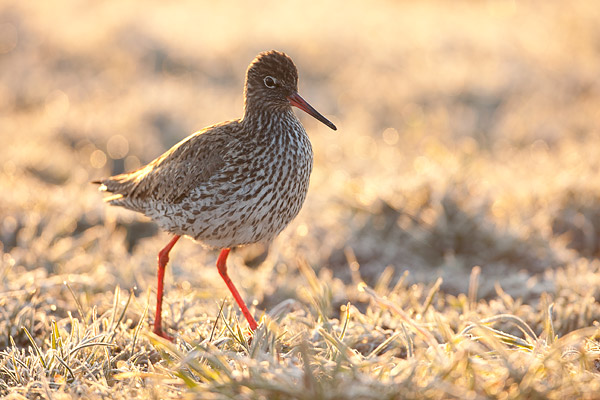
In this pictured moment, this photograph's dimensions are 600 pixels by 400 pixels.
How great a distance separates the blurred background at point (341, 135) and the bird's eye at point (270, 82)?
1494mm

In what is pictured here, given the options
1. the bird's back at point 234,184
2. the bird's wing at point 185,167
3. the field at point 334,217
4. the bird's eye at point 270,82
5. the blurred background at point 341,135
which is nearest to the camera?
the field at point 334,217

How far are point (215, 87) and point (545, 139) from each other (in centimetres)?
539

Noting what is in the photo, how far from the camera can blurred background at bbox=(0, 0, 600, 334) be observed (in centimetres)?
559

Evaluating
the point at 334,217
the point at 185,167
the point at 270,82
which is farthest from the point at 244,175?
the point at 334,217

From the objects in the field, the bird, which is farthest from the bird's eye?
Result: the field

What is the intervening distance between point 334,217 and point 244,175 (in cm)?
244

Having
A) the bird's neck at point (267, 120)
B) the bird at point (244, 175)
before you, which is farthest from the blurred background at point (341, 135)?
the bird's neck at point (267, 120)

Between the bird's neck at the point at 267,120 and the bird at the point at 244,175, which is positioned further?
the bird's neck at the point at 267,120

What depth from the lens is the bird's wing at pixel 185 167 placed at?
4.14m

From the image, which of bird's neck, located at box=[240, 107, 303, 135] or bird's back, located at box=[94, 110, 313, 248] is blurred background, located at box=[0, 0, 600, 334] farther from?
A: bird's neck, located at box=[240, 107, 303, 135]

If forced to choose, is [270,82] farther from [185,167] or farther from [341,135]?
[341,135]

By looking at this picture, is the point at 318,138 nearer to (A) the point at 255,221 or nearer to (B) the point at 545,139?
(B) the point at 545,139

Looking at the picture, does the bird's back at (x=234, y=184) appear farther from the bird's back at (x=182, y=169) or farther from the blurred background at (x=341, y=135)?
the blurred background at (x=341, y=135)

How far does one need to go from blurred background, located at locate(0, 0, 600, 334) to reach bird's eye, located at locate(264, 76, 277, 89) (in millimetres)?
Answer: 1494
